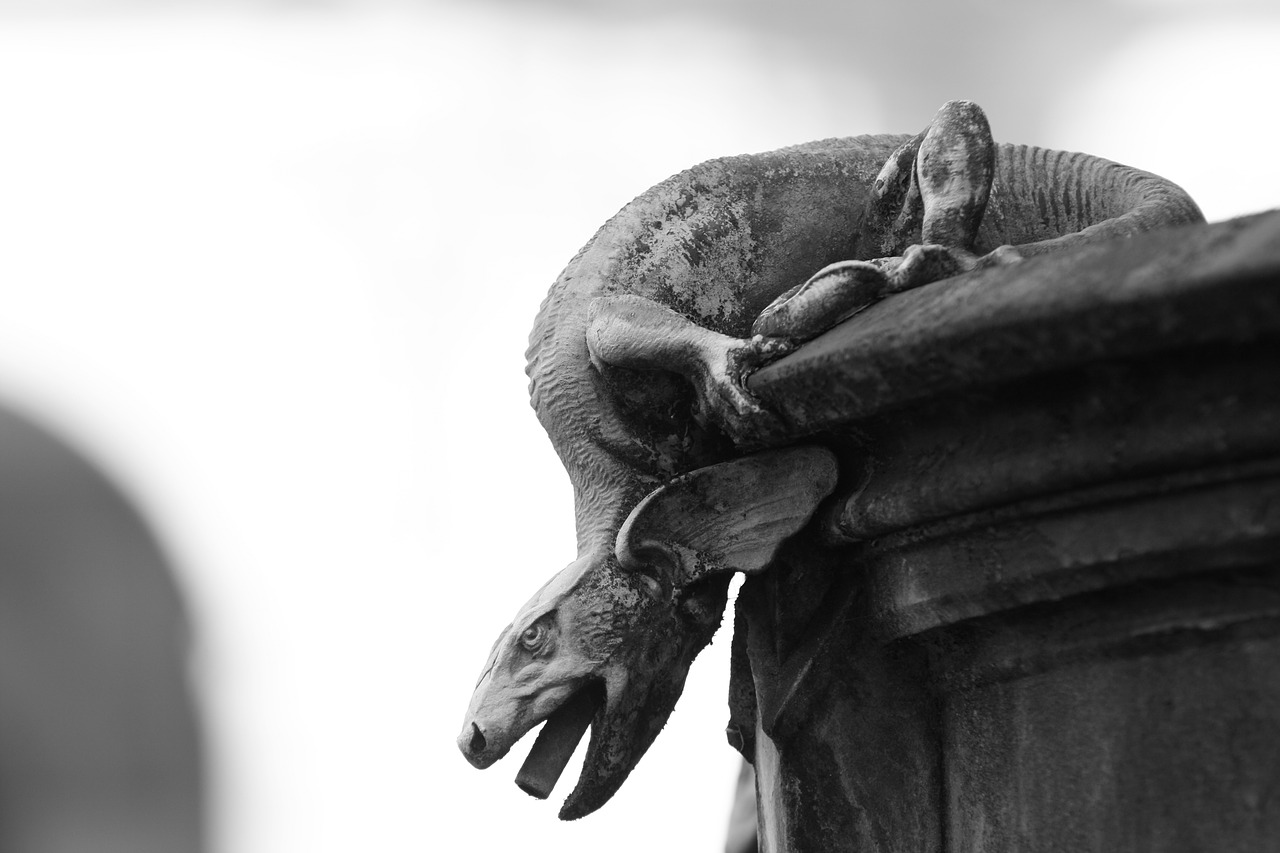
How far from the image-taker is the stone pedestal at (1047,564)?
214cm

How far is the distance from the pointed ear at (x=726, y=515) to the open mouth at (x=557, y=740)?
268 mm

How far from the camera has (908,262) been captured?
8.41 ft

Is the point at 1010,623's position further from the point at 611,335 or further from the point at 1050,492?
the point at 611,335

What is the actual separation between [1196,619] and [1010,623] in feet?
1.03

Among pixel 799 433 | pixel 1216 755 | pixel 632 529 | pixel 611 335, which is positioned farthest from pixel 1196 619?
pixel 611 335

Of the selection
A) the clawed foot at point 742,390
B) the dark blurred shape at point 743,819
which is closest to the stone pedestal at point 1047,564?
the clawed foot at point 742,390

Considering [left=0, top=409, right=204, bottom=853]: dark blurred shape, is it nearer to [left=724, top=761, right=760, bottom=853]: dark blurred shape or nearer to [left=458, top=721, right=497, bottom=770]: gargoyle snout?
[left=458, top=721, right=497, bottom=770]: gargoyle snout

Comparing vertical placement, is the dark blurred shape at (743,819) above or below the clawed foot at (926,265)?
below

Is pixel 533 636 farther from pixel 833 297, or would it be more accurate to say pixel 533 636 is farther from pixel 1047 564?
pixel 1047 564

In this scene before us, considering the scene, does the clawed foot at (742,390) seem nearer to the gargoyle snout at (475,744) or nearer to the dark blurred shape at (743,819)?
the gargoyle snout at (475,744)

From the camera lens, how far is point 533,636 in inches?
112

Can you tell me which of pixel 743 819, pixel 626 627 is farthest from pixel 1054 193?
pixel 743 819

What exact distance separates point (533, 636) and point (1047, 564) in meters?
0.96

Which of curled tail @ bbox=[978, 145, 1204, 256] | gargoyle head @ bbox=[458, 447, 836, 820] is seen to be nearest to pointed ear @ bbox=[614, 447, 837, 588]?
gargoyle head @ bbox=[458, 447, 836, 820]
